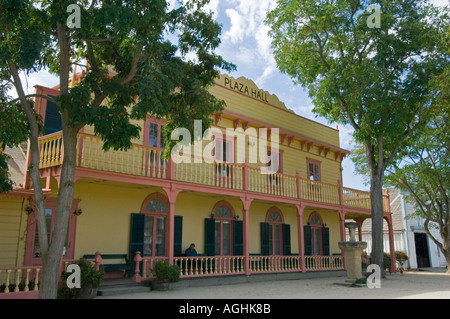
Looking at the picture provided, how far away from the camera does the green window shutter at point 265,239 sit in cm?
1861

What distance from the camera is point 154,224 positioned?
14688 millimetres

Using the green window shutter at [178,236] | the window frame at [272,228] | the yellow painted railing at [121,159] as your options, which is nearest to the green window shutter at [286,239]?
the window frame at [272,228]

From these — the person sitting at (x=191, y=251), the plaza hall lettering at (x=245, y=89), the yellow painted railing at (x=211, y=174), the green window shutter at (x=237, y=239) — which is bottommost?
the person sitting at (x=191, y=251)

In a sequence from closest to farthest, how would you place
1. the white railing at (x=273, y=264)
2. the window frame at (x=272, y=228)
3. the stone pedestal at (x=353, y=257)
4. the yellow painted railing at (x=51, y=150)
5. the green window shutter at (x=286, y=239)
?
the yellow painted railing at (x=51, y=150) → the stone pedestal at (x=353, y=257) → the white railing at (x=273, y=264) → the window frame at (x=272, y=228) → the green window shutter at (x=286, y=239)

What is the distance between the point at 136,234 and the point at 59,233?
19.0 ft

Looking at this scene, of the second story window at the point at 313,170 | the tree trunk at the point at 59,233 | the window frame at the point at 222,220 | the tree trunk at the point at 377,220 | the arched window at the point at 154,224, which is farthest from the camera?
the second story window at the point at 313,170

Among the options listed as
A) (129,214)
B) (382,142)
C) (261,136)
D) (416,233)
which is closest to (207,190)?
(129,214)

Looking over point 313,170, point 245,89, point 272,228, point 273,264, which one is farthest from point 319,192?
point 245,89

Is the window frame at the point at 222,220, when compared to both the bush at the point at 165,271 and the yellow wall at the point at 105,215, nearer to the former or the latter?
the yellow wall at the point at 105,215

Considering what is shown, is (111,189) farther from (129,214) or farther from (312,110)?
(312,110)

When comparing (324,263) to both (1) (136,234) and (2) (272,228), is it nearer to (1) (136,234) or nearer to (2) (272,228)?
(2) (272,228)

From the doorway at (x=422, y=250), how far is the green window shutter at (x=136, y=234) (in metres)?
23.4
